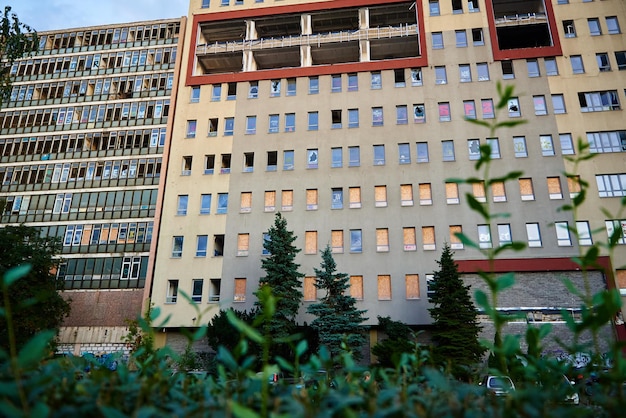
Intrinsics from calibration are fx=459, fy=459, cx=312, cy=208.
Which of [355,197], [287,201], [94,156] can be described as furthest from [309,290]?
[94,156]

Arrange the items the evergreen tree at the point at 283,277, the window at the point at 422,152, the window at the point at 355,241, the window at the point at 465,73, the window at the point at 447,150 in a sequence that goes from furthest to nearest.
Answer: the window at the point at 465,73, the window at the point at 422,152, the window at the point at 447,150, the window at the point at 355,241, the evergreen tree at the point at 283,277

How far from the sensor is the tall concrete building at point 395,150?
3272cm

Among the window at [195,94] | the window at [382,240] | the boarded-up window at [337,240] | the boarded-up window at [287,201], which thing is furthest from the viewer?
the window at [195,94]

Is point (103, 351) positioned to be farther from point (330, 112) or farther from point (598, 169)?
point (598, 169)

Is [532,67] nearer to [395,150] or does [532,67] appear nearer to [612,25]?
[612,25]

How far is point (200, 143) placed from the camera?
39.2 m

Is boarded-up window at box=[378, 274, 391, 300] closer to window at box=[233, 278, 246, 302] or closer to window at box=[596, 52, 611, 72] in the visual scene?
window at box=[233, 278, 246, 302]

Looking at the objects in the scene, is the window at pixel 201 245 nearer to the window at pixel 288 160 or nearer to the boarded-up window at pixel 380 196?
the window at pixel 288 160

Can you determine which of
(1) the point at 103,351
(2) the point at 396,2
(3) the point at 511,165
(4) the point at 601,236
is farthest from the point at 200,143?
(4) the point at 601,236

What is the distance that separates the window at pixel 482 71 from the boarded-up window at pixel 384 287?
17.9 meters

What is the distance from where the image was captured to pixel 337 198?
35.7m

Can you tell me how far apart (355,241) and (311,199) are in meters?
4.87

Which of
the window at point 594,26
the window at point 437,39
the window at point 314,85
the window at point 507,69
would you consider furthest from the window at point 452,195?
the window at point 594,26

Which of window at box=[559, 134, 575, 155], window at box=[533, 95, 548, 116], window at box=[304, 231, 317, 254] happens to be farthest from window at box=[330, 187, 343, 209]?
window at box=[559, 134, 575, 155]
